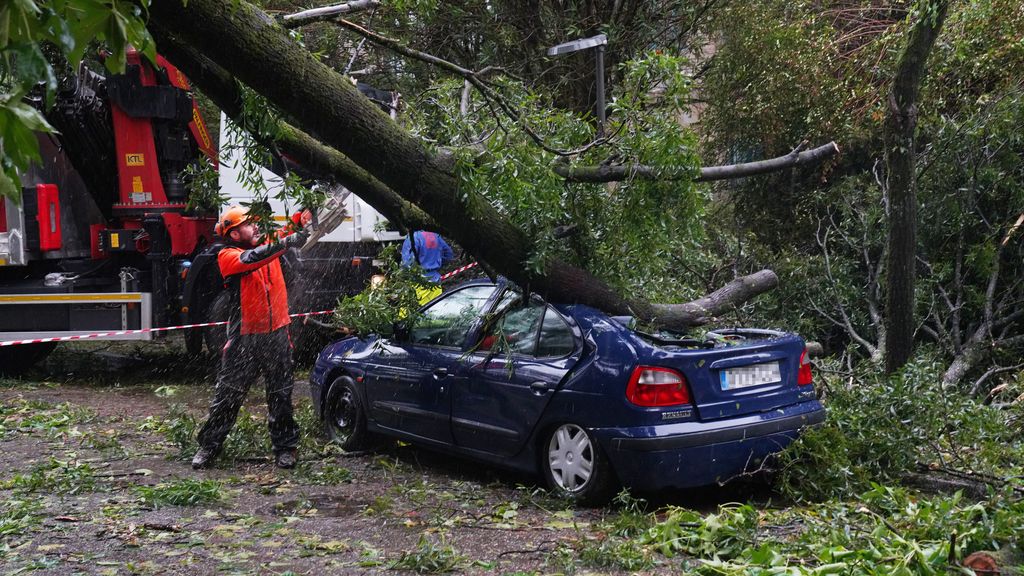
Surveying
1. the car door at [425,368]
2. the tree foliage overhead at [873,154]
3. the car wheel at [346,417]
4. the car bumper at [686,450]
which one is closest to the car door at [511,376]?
the car door at [425,368]

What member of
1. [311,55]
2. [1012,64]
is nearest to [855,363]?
[1012,64]

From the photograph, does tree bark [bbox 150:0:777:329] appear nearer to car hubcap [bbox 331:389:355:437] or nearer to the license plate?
the license plate

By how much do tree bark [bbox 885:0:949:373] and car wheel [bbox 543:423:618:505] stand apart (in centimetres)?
309

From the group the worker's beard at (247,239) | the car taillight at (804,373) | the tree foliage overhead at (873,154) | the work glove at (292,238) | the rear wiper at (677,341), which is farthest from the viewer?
the tree foliage overhead at (873,154)

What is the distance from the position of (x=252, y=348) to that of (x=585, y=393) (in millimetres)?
2565

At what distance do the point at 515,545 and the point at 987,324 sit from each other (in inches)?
207

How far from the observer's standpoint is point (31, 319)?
1061cm

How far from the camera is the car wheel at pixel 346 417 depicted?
284 inches

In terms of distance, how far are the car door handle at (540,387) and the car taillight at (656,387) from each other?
585mm

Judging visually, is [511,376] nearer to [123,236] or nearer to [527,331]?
[527,331]

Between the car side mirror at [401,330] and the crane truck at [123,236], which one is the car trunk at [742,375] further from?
the crane truck at [123,236]

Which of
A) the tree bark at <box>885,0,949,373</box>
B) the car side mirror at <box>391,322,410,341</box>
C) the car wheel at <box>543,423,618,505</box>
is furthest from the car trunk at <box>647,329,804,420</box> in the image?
the car side mirror at <box>391,322,410,341</box>

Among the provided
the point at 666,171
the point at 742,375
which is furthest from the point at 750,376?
the point at 666,171

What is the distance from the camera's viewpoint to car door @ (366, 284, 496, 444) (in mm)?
6449
